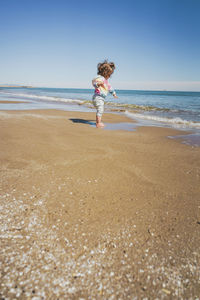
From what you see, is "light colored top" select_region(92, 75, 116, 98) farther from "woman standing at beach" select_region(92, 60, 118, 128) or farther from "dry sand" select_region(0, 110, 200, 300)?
"dry sand" select_region(0, 110, 200, 300)

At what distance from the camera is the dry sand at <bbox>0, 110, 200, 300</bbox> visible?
3.60 ft

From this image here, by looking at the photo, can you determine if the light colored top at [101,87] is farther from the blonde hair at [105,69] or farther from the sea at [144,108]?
the sea at [144,108]

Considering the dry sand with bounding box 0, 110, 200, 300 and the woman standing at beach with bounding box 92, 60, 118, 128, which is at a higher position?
the woman standing at beach with bounding box 92, 60, 118, 128

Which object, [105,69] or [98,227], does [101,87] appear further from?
[98,227]

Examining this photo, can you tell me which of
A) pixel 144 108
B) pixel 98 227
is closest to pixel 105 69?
pixel 98 227

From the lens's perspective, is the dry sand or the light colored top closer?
the dry sand

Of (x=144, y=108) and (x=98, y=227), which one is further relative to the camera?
(x=144, y=108)

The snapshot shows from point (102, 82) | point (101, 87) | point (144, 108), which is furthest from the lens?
point (144, 108)

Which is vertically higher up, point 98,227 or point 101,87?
point 101,87

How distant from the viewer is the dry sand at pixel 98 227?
1097mm

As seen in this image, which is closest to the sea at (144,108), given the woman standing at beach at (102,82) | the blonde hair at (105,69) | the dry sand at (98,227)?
the woman standing at beach at (102,82)

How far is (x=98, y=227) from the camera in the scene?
157 centimetres

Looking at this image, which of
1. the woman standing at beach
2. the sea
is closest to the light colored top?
the woman standing at beach

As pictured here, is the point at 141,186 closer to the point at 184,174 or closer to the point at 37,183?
the point at 184,174
